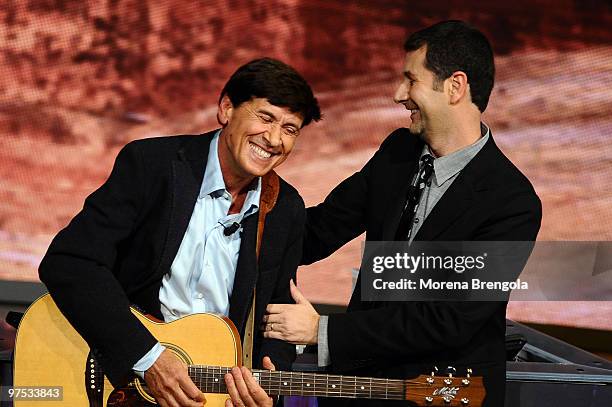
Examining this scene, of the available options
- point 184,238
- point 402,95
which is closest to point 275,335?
point 184,238

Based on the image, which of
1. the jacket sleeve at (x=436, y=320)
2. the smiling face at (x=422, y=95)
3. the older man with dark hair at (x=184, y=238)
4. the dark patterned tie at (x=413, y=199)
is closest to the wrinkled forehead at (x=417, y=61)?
the smiling face at (x=422, y=95)

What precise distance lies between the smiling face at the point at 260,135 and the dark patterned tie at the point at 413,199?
0.40 metres

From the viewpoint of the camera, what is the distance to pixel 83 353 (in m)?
3.05

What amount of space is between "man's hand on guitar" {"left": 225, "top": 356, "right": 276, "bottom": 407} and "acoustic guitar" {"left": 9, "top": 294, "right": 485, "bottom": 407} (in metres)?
0.04

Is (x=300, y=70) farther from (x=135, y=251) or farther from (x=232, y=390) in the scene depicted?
(x=232, y=390)

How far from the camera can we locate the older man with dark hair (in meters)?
2.87

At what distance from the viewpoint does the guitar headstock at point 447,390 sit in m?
2.99

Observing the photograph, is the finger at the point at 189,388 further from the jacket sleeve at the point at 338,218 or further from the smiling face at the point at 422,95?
the smiling face at the point at 422,95

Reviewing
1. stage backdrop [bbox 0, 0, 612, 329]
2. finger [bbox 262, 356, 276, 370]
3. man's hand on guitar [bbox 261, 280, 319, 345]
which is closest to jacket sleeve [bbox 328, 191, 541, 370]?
man's hand on guitar [bbox 261, 280, 319, 345]

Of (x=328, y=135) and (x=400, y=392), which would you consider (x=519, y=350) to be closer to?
(x=400, y=392)

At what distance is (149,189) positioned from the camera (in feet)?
9.56

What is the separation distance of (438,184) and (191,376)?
0.87m

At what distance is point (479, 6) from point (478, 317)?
11.4 ft

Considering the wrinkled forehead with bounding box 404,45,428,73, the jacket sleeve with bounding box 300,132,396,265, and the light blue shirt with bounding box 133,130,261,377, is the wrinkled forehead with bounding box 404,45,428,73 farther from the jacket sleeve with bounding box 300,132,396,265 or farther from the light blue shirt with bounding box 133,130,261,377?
the light blue shirt with bounding box 133,130,261,377
